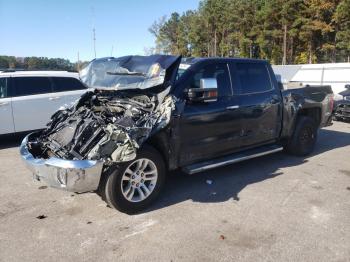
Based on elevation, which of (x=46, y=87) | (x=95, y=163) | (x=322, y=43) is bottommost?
(x=95, y=163)

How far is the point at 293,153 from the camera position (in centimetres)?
718

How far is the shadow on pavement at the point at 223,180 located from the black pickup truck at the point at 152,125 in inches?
13.8

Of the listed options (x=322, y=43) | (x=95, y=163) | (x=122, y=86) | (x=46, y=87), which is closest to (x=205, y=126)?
(x=122, y=86)

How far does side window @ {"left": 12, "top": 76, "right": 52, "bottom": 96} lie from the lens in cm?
829

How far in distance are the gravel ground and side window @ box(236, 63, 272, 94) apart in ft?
4.54

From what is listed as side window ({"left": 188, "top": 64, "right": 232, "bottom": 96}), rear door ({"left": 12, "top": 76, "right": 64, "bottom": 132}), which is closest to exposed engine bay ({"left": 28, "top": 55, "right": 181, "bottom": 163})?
side window ({"left": 188, "top": 64, "right": 232, "bottom": 96})

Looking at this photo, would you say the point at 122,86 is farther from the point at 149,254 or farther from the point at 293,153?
the point at 293,153

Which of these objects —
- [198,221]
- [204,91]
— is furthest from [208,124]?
[198,221]

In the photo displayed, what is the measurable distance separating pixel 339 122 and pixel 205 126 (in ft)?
27.5

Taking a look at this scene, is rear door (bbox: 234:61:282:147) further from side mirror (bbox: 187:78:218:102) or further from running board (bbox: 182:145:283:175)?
side mirror (bbox: 187:78:218:102)

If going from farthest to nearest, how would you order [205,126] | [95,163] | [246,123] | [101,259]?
[246,123] < [205,126] < [95,163] < [101,259]

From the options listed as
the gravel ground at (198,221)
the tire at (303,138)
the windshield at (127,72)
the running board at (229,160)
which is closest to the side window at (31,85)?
the gravel ground at (198,221)

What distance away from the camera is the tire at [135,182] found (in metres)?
4.35

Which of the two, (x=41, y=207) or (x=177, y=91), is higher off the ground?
(x=177, y=91)
